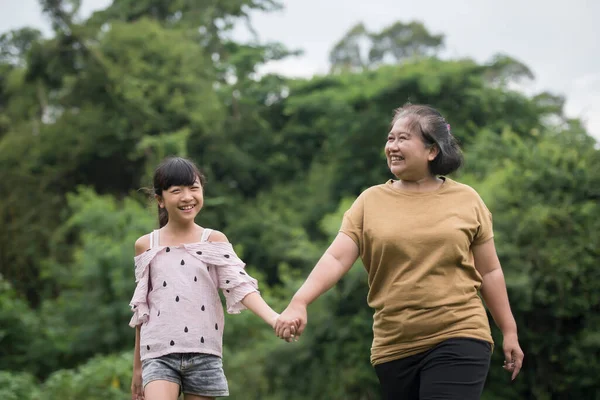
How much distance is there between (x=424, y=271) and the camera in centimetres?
371

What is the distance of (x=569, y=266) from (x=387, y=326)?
10.4 meters

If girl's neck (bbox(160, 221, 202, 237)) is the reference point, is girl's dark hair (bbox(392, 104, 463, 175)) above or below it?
above

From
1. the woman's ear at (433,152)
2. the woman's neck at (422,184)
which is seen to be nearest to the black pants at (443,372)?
the woman's neck at (422,184)

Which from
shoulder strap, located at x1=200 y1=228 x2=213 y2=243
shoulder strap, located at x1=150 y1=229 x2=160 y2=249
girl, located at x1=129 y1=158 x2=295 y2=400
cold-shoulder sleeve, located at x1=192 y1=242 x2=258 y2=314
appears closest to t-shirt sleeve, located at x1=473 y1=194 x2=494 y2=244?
girl, located at x1=129 y1=158 x2=295 y2=400

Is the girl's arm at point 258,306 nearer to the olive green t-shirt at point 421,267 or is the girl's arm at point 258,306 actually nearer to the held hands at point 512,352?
the olive green t-shirt at point 421,267

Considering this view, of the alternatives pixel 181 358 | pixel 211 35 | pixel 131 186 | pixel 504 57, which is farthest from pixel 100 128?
pixel 181 358

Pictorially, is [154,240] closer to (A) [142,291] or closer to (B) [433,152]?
(A) [142,291]

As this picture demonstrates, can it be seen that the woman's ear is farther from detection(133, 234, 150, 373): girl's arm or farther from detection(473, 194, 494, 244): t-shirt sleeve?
detection(133, 234, 150, 373): girl's arm

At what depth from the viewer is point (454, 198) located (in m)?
3.89

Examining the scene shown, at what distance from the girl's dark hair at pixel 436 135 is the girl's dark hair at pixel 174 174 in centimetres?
99

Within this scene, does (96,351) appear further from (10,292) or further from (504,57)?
(504,57)

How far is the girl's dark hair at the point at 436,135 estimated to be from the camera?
3.94m

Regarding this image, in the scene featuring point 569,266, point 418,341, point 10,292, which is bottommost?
point 418,341

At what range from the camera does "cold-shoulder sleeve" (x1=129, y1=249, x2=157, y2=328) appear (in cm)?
407
